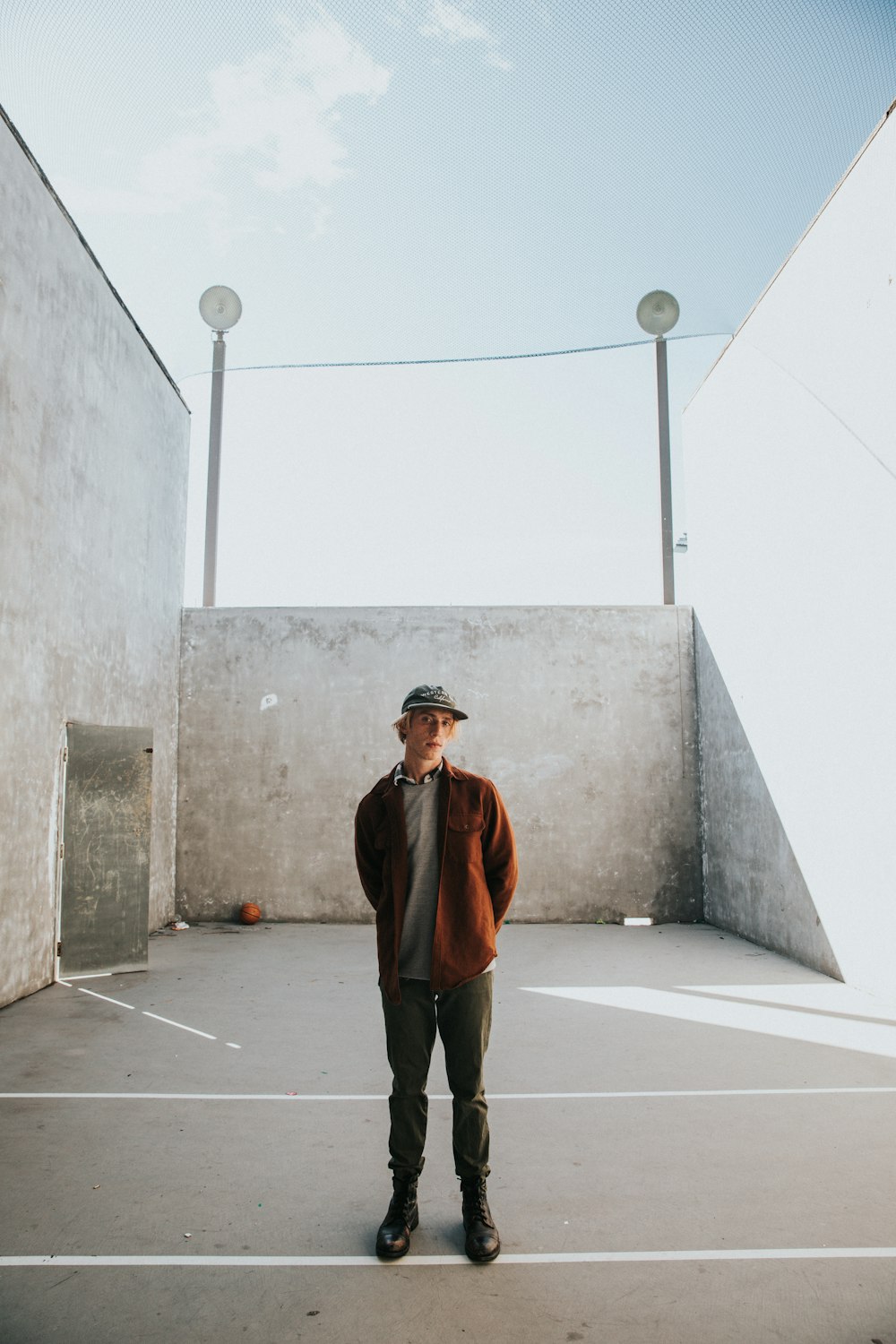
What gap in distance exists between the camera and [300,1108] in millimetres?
3242

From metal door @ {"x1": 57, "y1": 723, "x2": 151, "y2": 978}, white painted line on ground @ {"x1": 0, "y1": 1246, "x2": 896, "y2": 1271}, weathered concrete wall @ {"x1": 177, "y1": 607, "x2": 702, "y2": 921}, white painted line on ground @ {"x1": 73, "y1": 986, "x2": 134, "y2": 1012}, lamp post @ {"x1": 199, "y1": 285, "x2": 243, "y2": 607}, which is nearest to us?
white painted line on ground @ {"x1": 0, "y1": 1246, "x2": 896, "y2": 1271}

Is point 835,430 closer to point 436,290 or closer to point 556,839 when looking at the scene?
point 436,290

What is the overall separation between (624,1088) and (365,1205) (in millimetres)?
1420

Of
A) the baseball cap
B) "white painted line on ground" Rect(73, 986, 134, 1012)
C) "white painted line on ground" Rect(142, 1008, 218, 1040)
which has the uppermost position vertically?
the baseball cap

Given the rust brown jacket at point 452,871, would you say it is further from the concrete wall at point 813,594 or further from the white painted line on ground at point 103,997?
the concrete wall at point 813,594

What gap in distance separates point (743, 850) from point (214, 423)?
20.6 feet

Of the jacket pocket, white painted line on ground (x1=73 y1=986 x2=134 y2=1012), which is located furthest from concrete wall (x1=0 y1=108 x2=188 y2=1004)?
the jacket pocket

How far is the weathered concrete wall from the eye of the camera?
316 inches

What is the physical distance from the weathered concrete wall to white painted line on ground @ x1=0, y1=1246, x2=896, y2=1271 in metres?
5.79

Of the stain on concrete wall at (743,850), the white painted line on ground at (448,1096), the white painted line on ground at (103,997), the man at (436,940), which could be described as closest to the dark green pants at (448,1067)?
the man at (436,940)

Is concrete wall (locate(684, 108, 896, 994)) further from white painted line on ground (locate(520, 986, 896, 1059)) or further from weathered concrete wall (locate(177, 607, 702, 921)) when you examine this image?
white painted line on ground (locate(520, 986, 896, 1059))

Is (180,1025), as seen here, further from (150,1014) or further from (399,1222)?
(399,1222)

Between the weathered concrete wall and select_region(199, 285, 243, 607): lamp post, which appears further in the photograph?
the weathered concrete wall

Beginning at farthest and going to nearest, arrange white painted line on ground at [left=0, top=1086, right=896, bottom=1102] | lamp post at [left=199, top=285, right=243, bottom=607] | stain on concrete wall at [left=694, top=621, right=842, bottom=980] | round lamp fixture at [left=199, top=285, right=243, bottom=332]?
lamp post at [left=199, top=285, right=243, bottom=607], round lamp fixture at [left=199, top=285, right=243, bottom=332], stain on concrete wall at [left=694, top=621, right=842, bottom=980], white painted line on ground at [left=0, top=1086, right=896, bottom=1102]
